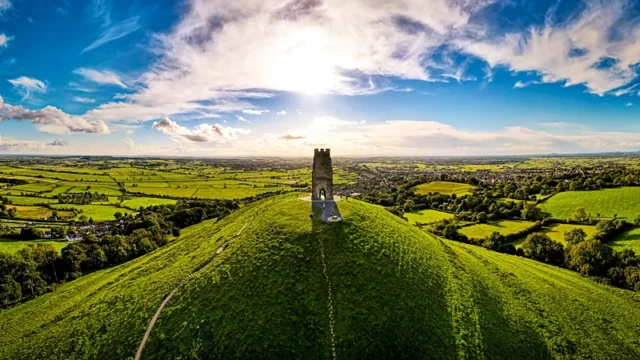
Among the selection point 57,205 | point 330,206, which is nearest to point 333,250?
point 330,206

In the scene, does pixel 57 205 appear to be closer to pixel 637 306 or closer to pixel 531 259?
pixel 531 259

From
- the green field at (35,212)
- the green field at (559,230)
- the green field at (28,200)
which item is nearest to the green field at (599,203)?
the green field at (559,230)

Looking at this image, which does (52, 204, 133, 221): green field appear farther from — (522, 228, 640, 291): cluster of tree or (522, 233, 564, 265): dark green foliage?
(522, 228, 640, 291): cluster of tree

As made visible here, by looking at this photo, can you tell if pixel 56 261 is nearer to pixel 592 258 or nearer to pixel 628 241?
pixel 592 258

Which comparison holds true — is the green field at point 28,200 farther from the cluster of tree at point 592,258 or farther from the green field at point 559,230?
the green field at point 559,230

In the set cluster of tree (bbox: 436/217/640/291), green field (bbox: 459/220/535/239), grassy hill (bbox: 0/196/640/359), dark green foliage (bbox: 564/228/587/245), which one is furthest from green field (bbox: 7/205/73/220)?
dark green foliage (bbox: 564/228/587/245)
